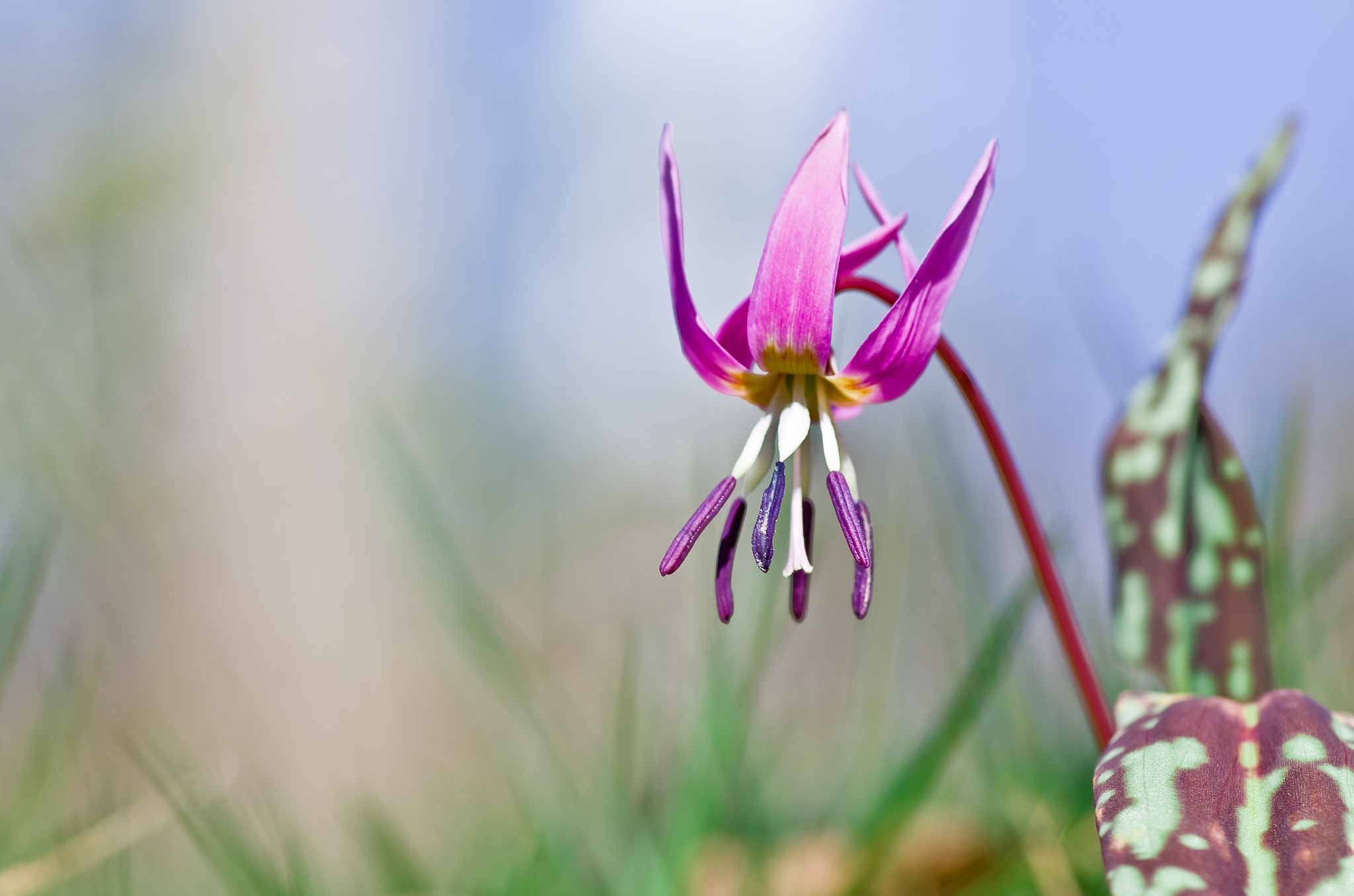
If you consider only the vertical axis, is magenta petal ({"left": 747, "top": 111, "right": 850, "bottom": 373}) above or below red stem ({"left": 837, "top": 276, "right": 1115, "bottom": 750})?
above

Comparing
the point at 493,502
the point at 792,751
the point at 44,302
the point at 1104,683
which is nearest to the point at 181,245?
the point at 493,502

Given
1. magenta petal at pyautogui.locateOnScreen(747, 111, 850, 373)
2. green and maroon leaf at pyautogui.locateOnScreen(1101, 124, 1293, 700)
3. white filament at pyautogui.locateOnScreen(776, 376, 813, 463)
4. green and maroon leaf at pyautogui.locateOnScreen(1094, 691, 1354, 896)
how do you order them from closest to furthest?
green and maroon leaf at pyautogui.locateOnScreen(1094, 691, 1354, 896)
magenta petal at pyautogui.locateOnScreen(747, 111, 850, 373)
white filament at pyautogui.locateOnScreen(776, 376, 813, 463)
green and maroon leaf at pyautogui.locateOnScreen(1101, 124, 1293, 700)

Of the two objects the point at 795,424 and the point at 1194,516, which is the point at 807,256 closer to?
the point at 795,424

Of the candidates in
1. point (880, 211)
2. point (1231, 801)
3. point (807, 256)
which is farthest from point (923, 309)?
point (1231, 801)

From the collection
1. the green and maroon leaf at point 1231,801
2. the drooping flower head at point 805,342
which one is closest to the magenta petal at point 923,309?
the drooping flower head at point 805,342

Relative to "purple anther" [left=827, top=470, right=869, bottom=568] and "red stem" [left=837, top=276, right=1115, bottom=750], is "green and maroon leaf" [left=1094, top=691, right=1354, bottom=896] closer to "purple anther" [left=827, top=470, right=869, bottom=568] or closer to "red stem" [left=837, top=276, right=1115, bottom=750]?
"red stem" [left=837, top=276, right=1115, bottom=750]

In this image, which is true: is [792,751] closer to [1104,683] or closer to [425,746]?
[1104,683]

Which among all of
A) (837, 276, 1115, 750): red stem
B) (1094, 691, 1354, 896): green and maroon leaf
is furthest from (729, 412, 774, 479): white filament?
(1094, 691, 1354, 896): green and maroon leaf
